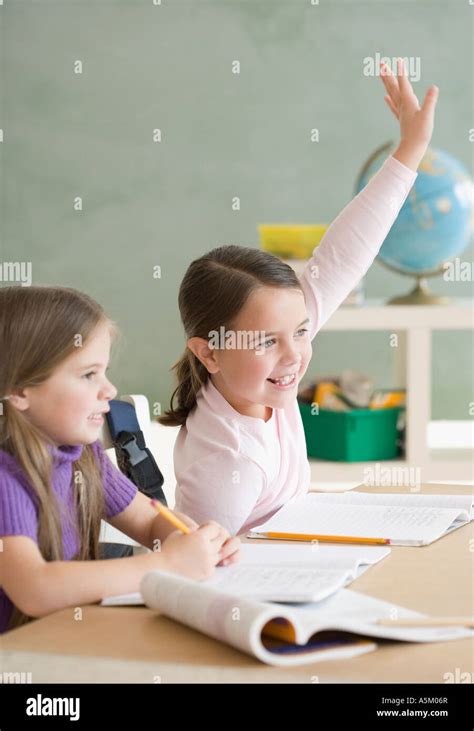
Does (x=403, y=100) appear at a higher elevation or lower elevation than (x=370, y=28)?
lower

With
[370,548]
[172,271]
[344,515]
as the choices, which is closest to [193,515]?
[344,515]

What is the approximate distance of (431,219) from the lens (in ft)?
9.66

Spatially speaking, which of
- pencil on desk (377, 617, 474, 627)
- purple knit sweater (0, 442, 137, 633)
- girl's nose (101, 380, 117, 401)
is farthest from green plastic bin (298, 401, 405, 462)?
pencil on desk (377, 617, 474, 627)

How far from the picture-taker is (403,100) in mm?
1557

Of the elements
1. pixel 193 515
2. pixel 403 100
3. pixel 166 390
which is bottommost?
pixel 166 390

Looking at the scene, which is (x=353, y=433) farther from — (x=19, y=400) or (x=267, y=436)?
(x=19, y=400)

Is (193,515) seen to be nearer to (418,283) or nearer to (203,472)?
(203,472)

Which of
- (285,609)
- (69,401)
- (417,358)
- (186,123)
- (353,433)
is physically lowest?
(353,433)

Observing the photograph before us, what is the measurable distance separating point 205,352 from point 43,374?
0.40 metres

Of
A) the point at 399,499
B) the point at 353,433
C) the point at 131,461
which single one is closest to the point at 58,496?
the point at 131,461

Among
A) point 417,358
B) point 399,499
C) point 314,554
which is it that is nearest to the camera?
point 314,554

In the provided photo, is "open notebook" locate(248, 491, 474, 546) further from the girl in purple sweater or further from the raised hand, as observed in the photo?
the raised hand

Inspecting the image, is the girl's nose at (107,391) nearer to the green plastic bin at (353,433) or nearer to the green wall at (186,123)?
the green plastic bin at (353,433)

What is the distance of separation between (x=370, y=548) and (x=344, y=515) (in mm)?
165
